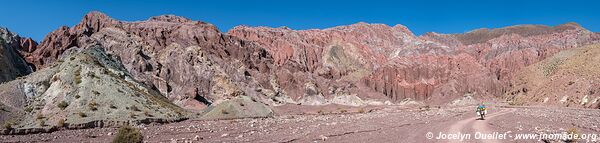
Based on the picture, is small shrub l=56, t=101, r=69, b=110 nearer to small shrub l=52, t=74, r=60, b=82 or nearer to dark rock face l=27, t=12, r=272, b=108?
small shrub l=52, t=74, r=60, b=82

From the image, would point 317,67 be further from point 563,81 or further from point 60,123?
point 60,123

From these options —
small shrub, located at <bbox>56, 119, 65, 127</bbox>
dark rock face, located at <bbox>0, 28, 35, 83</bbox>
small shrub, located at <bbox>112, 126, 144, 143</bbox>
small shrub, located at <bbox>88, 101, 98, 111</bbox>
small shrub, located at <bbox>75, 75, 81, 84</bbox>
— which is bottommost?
small shrub, located at <bbox>112, 126, 144, 143</bbox>

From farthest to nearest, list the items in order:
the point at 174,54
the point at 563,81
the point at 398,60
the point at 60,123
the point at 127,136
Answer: the point at 398,60
the point at 174,54
the point at 563,81
the point at 60,123
the point at 127,136

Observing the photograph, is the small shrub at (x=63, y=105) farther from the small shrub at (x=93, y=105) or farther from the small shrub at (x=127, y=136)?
the small shrub at (x=127, y=136)

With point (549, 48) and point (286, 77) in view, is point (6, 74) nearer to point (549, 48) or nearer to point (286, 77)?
point (286, 77)

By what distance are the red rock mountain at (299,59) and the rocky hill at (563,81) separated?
24.6 ft

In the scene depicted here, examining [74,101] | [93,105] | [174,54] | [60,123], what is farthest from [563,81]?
[60,123]

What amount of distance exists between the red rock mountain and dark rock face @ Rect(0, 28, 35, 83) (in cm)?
259

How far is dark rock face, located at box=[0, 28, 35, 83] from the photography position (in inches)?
2124

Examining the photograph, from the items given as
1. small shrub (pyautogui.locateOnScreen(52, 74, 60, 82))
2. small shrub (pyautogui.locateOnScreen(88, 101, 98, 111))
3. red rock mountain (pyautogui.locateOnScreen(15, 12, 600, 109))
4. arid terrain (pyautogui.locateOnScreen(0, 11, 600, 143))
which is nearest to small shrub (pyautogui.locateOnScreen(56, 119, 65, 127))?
small shrub (pyautogui.locateOnScreen(88, 101, 98, 111))

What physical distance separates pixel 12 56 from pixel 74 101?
39893mm

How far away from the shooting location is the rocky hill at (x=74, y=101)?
32719 millimetres

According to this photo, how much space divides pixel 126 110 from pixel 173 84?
73945mm

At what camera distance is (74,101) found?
121 ft
